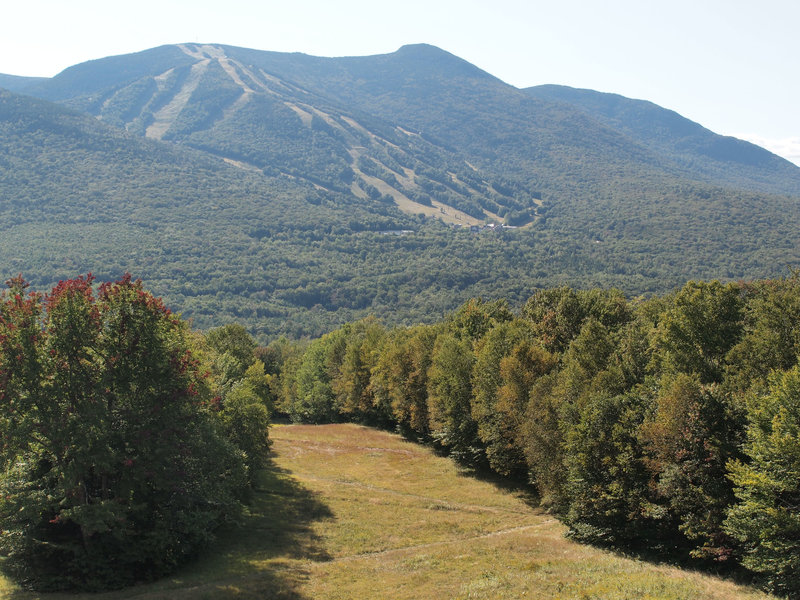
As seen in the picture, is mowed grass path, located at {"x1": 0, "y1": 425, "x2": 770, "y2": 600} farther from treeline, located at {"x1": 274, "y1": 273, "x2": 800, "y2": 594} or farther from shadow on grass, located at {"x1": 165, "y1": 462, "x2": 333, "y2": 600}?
treeline, located at {"x1": 274, "y1": 273, "x2": 800, "y2": 594}

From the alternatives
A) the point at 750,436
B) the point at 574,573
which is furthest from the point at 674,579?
the point at 750,436

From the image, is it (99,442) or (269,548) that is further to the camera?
(269,548)

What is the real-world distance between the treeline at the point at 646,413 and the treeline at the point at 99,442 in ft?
72.0

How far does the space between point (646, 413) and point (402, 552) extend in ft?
52.5

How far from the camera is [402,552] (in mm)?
33500

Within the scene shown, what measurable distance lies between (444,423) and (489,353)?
10718mm

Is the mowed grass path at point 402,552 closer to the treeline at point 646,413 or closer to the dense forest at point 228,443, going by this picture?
the dense forest at point 228,443

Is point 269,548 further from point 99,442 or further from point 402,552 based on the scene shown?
point 99,442

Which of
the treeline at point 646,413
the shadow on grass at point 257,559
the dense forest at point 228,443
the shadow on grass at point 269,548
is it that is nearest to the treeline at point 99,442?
the dense forest at point 228,443

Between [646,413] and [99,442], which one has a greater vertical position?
[646,413]

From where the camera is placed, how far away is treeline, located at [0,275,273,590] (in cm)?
2680

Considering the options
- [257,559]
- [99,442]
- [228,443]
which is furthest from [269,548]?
[99,442]

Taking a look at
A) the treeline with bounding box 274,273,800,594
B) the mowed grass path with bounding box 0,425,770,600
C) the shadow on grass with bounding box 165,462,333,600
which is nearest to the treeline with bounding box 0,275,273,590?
the mowed grass path with bounding box 0,425,770,600

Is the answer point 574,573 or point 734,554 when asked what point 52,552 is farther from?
point 734,554
